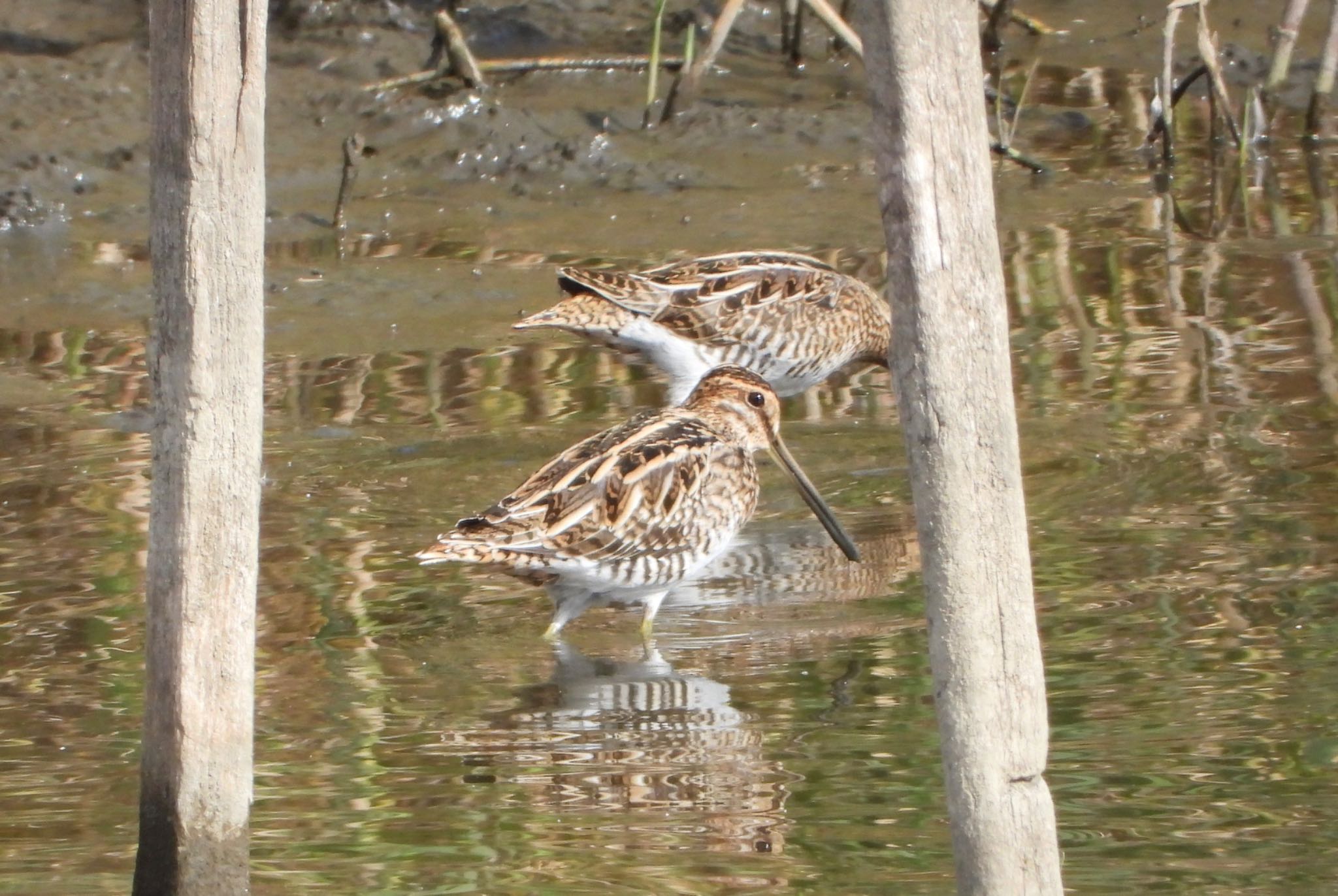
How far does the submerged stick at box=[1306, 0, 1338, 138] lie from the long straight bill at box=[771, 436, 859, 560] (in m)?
5.32

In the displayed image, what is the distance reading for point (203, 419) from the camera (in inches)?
143

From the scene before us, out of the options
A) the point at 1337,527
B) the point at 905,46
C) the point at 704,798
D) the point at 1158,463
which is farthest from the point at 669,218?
the point at 905,46

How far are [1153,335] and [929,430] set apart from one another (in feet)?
18.6

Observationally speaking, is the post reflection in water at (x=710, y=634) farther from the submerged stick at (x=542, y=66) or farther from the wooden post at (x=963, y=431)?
the submerged stick at (x=542, y=66)

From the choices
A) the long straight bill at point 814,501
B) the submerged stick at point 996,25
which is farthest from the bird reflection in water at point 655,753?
the submerged stick at point 996,25

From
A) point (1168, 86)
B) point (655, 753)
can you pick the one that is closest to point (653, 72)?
point (1168, 86)

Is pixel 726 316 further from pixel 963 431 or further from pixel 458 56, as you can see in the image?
pixel 963 431

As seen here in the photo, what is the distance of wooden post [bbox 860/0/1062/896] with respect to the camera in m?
2.94

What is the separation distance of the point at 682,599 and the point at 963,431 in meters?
3.38

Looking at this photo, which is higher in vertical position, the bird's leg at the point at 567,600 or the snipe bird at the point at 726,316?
the snipe bird at the point at 726,316

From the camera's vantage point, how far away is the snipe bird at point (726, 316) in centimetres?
813

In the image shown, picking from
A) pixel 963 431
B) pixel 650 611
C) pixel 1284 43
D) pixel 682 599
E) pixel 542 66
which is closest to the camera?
pixel 963 431

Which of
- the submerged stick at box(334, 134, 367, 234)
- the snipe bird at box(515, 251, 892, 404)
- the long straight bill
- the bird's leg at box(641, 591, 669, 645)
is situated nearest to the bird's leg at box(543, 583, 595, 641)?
the bird's leg at box(641, 591, 669, 645)

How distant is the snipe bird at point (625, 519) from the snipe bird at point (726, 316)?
151cm
